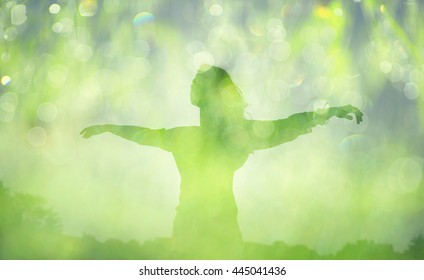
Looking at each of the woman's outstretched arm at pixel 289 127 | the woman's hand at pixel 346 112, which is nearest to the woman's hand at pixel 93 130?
the woman's outstretched arm at pixel 289 127

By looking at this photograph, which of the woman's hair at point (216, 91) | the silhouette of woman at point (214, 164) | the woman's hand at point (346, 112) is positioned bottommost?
the silhouette of woman at point (214, 164)

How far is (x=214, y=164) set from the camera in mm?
2467

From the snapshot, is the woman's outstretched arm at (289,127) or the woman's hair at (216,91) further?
the woman's hair at (216,91)

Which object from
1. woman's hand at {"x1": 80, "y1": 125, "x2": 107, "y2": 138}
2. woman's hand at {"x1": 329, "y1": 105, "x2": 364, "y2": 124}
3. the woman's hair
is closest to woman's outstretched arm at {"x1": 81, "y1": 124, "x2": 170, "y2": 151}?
woman's hand at {"x1": 80, "y1": 125, "x2": 107, "y2": 138}

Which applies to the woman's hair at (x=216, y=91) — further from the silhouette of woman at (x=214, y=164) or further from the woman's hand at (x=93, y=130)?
the woman's hand at (x=93, y=130)

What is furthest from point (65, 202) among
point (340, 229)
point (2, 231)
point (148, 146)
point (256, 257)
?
point (340, 229)

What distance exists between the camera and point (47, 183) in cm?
255

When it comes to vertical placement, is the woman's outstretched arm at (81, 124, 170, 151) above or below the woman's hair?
below

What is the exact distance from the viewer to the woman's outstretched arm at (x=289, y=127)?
2.41m

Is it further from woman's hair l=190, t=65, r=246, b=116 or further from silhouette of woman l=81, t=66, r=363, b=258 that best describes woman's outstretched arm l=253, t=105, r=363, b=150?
woman's hair l=190, t=65, r=246, b=116

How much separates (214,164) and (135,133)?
40 centimetres

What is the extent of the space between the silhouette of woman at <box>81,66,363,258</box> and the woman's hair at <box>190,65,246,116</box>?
0.17 ft

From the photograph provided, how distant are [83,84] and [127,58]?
A: 26 centimetres

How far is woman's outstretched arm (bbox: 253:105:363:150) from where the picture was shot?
2414 millimetres
